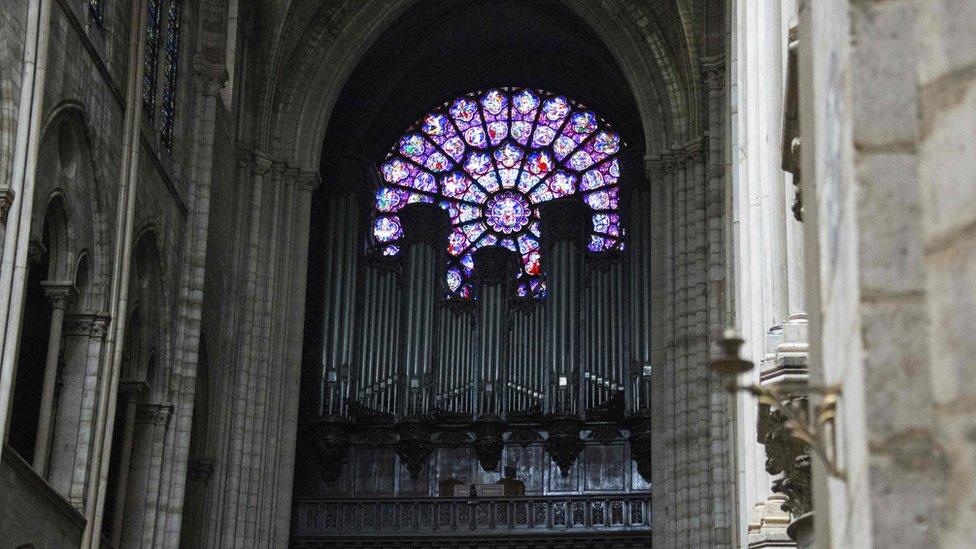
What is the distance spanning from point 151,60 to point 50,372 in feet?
15.7

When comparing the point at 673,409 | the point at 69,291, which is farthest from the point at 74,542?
the point at 673,409

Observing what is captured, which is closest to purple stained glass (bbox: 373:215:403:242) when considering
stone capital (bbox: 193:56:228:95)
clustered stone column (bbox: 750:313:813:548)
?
Answer: stone capital (bbox: 193:56:228:95)

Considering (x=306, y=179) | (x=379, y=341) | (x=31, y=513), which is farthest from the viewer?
(x=379, y=341)

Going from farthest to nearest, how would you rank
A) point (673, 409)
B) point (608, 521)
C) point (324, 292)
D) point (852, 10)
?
point (324, 292), point (608, 521), point (673, 409), point (852, 10)

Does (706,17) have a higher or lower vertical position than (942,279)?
higher

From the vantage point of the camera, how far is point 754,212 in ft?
37.2

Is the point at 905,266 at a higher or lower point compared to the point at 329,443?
lower

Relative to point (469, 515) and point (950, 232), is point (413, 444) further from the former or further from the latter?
point (950, 232)

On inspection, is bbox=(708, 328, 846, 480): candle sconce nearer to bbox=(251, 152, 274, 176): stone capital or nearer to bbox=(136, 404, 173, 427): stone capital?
bbox=(136, 404, 173, 427): stone capital

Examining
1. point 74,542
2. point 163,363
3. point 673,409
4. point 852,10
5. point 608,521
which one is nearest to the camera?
point 852,10

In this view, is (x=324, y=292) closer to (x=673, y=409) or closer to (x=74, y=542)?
(x=673, y=409)

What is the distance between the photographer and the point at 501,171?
27297 millimetres

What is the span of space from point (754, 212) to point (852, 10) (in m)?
7.36

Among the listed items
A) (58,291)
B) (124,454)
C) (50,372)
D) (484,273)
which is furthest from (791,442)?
(484,273)
